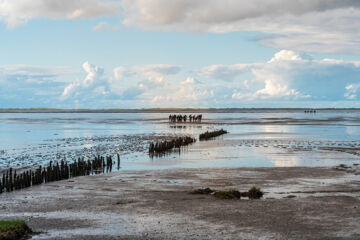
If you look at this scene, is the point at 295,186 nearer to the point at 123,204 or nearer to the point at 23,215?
the point at 123,204

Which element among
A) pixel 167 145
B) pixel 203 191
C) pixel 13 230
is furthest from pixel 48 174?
pixel 167 145

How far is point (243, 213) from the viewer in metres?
17.3

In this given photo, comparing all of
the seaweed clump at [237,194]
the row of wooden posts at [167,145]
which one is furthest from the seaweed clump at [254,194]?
the row of wooden posts at [167,145]

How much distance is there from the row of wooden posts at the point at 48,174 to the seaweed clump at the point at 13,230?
31.8 feet

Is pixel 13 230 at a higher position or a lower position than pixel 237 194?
higher

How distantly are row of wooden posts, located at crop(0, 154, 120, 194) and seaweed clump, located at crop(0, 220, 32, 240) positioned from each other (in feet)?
31.8

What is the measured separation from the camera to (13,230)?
13953mm

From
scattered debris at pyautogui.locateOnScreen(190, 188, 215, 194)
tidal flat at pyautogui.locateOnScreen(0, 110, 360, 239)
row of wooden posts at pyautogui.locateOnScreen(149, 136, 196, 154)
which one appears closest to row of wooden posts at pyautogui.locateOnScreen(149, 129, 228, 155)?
row of wooden posts at pyautogui.locateOnScreen(149, 136, 196, 154)

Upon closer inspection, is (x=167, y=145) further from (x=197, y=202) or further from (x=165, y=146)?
(x=197, y=202)

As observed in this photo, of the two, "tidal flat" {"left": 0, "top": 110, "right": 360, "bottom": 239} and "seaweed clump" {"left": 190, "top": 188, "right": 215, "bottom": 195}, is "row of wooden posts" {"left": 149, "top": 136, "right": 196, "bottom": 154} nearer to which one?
"tidal flat" {"left": 0, "top": 110, "right": 360, "bottom": 239}

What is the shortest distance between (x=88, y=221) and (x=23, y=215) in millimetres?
2955

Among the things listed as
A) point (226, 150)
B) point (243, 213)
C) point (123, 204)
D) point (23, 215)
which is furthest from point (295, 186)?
point (226, 150)

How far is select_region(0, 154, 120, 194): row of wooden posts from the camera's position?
959 inches

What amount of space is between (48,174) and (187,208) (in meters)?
12.0
